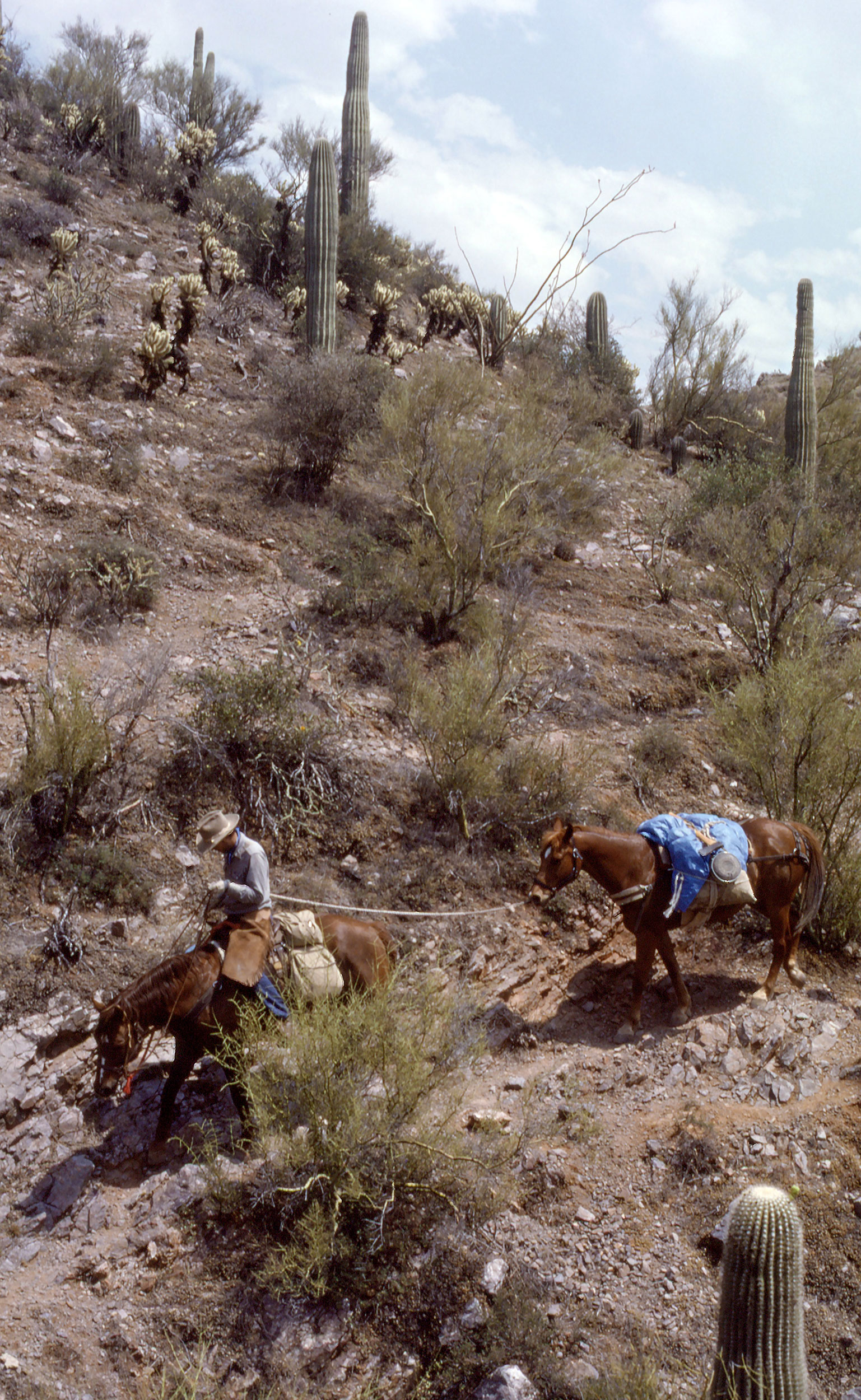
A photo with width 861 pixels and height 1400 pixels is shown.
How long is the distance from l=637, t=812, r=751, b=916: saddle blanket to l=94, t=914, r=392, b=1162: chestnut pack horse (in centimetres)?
227

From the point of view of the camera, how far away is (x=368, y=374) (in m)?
14.9

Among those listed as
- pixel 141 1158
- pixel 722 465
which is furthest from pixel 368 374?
pixel 141 1158

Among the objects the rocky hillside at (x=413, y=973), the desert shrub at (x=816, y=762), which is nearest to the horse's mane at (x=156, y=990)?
the rocky hillside at (x=413, y=973)

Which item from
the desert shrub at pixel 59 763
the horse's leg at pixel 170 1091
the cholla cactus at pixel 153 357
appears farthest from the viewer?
the cholla cactus at pixel 153 357

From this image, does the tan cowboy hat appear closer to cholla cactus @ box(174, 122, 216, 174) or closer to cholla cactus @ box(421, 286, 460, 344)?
cholla cactus @ box(421, 286, 460, 344)

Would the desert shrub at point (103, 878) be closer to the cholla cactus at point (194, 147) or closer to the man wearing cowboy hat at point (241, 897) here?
the man wearing cowboy hat at point (241, 897)

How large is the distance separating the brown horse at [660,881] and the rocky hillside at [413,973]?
1.03 ft

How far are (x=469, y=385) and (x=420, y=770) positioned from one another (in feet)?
28.0

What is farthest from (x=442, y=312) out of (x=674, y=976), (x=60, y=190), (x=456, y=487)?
(x=674, y=976)

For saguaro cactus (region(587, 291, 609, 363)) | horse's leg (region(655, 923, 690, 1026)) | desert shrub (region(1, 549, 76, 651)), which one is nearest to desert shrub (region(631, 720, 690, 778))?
horse's leg (region(655, 923, 690, 1026))

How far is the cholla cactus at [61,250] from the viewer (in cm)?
1528

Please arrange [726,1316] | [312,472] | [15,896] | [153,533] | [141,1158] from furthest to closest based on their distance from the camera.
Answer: [312,472], [153,533], [15,896], [141,1158], [726,1316]

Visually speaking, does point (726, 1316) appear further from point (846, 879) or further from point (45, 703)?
point (45, 703)

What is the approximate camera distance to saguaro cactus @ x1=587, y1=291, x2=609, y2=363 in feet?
75.2
